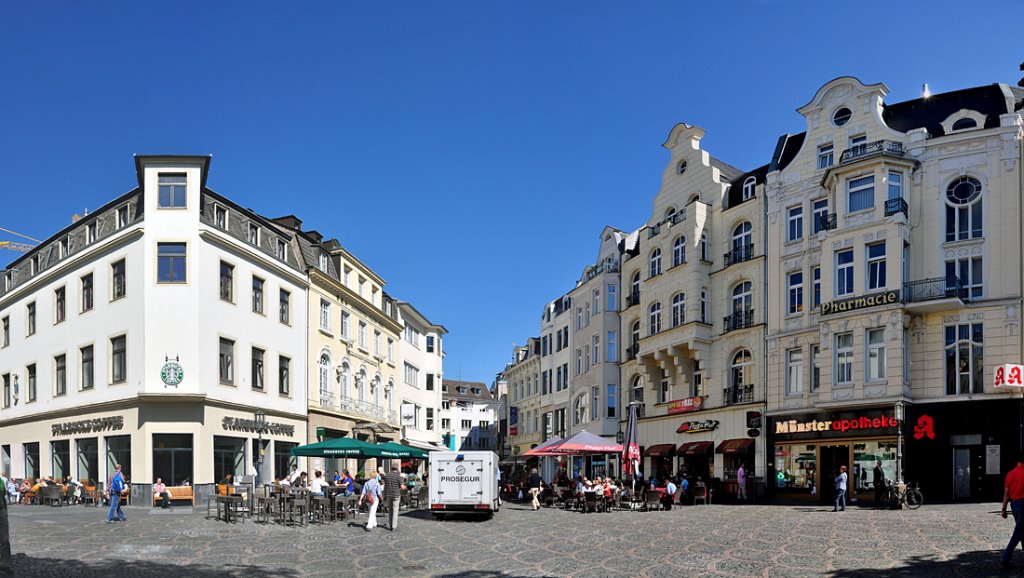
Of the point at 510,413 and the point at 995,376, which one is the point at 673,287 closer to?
the point at 995,376

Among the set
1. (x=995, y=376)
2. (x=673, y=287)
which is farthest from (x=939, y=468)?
(x=673, y=287)

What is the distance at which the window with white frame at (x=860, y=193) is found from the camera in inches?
1422

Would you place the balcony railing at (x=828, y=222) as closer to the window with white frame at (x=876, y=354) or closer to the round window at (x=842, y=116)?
the round window at (x=842, y=116)

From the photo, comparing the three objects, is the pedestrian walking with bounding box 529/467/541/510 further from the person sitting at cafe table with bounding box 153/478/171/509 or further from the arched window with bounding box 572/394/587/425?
the arched window with bounding box 572/394/587/425

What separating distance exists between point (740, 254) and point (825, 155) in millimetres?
5915

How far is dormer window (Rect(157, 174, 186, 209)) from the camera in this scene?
117ft

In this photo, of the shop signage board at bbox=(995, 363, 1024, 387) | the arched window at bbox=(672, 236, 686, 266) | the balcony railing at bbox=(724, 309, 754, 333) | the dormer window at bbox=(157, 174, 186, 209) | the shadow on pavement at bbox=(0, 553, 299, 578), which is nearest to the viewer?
the shadow on pavement at bbox=(0, 553, 299, 578)

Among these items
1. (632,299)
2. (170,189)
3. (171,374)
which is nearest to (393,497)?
(171,374)

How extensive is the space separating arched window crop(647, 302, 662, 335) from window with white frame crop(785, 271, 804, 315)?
8.96 metres

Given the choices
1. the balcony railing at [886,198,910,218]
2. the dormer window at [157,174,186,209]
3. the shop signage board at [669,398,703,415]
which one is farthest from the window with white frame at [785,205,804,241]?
the dormer window at [157,174,186,209]

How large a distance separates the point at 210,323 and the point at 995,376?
2822 cm

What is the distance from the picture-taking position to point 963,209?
3481cm

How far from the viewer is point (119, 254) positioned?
36.6 m

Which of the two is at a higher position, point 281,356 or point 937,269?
point 937,269
